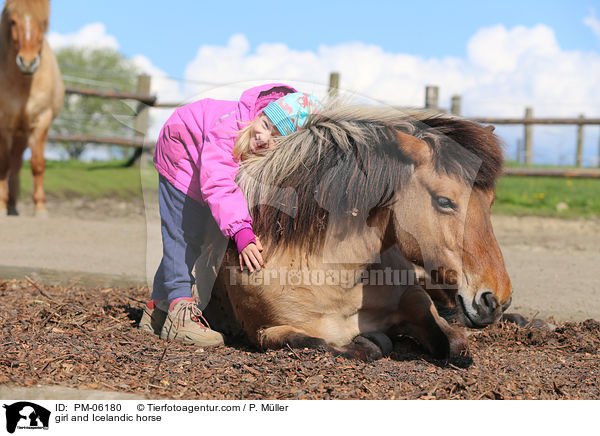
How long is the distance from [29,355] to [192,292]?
2.78ft

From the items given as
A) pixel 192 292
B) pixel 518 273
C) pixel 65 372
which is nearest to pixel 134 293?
pixel 192 292

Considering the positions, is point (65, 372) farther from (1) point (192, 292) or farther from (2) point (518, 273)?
(2) point (518, 273)

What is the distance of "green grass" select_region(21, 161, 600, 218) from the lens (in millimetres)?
9547

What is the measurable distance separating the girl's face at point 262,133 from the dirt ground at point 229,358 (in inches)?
33.8

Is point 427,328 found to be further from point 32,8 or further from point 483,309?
point 32,8

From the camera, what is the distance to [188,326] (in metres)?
2.91

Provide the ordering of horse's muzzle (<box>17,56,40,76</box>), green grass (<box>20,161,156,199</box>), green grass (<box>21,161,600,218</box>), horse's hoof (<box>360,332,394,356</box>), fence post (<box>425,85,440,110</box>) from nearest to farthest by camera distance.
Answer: horse's hoof (<box>360,332,394,356</box>) < horse's muzzle (<box>17,56,40,76</box>) < green grass (<box>21,161,600,218</box>) < fence post (<box>425,85,440,110</box>) < green grass (<box>20,161,156,199</box>)

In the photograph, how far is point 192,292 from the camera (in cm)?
310

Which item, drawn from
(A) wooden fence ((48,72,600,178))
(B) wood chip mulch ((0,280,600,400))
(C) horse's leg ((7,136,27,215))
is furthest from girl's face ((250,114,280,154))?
→ (C) horse's leg ((7,136,27,215))

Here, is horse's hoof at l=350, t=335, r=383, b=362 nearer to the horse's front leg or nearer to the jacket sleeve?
the jacket sleeve

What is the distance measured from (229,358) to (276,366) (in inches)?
13.5

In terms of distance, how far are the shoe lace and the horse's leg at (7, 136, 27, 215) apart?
6.39 m

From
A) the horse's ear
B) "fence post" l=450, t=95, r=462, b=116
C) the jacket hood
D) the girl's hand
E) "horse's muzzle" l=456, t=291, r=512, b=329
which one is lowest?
"horse's muzzle" l=456, t=291, r=512, b=329

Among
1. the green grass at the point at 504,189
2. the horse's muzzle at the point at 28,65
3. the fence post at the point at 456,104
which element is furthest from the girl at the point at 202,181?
the fence post at the point at 456,104
